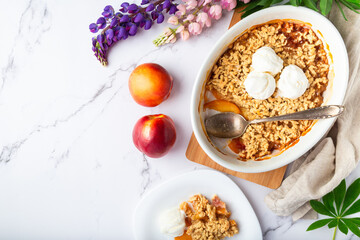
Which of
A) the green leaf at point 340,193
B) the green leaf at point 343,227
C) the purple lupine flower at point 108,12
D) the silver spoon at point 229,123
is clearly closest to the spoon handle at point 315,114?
the silver spoon at point 229,123

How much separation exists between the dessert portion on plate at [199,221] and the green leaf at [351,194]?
1.08 ft

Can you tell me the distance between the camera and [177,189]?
3.40 feet

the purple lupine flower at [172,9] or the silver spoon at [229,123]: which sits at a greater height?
the purple lupine flower at [172,9]

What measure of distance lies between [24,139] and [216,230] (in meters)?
0.69

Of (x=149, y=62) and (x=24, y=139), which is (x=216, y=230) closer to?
(x=149, y=62)

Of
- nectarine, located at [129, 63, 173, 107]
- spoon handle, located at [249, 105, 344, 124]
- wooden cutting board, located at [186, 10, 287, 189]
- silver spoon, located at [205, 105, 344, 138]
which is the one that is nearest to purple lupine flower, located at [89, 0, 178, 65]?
nectarine, located at [129, 63, 173, 107]

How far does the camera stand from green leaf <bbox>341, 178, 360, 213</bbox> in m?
0.97

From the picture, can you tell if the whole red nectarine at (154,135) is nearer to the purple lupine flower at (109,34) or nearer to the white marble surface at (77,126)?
the white marble surface at (77,126)

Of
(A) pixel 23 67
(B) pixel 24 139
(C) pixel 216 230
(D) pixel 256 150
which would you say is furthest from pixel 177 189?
(A) pixel 23 67

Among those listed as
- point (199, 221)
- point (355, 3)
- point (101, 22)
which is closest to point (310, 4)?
point (355, 3)

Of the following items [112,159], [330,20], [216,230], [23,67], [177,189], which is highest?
[23,67]

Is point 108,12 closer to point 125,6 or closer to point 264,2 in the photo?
point 125,6

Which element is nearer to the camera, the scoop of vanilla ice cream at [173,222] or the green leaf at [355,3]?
the green leaf at [355,3]

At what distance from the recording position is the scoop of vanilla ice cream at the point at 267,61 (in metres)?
0.90
